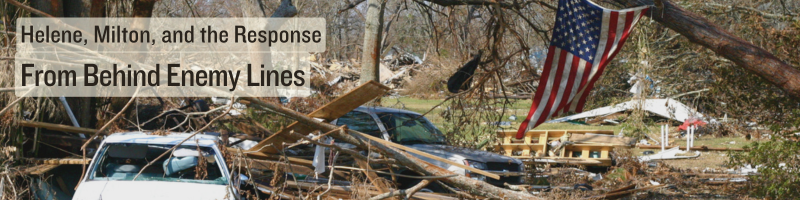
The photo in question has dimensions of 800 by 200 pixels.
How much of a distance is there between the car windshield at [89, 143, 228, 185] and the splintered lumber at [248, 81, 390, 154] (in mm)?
537

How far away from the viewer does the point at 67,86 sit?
947 centimetres

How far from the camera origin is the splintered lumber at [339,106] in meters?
6.41

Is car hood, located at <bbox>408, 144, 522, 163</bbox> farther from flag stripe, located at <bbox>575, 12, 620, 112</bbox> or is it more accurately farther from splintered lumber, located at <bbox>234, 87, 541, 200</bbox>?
flag stripe, located at <bbox>575, 12, 620, 112</bbox>

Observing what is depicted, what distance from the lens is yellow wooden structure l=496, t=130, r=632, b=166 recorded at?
12.1m

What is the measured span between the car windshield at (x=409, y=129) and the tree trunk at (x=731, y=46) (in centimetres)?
316

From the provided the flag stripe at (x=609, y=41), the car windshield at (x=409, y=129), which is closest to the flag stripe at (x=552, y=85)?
the flag stripe at (x=609, y=41)

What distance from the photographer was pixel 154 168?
24.1 ft

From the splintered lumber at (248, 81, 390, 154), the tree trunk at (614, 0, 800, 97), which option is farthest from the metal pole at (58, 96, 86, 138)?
the tree trunk at (614, 0, 800, 97)

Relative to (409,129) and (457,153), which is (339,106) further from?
(409,129)

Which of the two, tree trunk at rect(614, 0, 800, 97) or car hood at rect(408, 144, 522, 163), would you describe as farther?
car hood at rect(408, 144, 522, 163)

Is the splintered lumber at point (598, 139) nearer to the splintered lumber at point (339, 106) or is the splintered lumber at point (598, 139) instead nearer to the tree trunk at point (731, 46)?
the tree trunk at point (731, 46)

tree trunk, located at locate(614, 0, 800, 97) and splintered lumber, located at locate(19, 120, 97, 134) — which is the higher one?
tree trunk, located at locate(614, 0, 800, 97)

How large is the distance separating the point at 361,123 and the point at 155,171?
2.76 m

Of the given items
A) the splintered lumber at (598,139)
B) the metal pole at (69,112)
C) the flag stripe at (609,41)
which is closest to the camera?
the flag stripe at (609,41)
